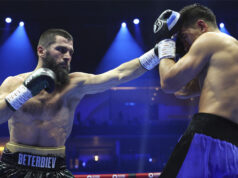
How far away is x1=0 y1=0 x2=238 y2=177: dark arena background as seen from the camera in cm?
724

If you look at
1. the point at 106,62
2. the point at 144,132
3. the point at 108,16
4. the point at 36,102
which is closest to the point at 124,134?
the point at 144,132

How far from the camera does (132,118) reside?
12547 mm

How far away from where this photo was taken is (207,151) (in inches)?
62.1

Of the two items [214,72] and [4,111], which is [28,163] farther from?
[214,72]

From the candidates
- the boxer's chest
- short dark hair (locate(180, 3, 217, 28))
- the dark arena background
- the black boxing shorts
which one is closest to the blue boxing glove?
the boxer's chest

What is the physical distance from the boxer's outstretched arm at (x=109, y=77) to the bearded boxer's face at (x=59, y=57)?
0.51 ft

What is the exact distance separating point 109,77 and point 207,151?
1285 mm

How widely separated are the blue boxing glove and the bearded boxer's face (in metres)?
0.41

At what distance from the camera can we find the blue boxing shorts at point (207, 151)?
1545mm

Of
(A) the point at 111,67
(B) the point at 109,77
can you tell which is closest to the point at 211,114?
(B) the point at 109,77

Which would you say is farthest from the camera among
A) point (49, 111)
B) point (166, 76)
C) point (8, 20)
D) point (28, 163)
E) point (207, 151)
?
point (8, 20)

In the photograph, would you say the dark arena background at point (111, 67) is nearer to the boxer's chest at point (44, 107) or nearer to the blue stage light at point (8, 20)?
the blue stage light at point (8, 20)

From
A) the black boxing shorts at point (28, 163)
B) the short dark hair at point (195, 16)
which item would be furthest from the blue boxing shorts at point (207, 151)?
the black boxing shorts at point (28, 163)

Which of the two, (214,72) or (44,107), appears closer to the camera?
(214,72)
